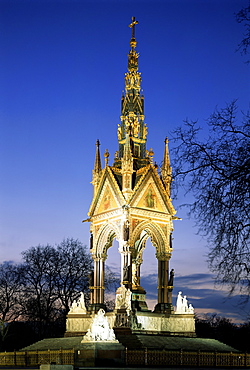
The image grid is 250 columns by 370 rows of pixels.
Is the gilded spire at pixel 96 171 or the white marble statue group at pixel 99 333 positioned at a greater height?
the gilded spire at pixel 96 171

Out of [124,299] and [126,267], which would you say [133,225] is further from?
[124,299]

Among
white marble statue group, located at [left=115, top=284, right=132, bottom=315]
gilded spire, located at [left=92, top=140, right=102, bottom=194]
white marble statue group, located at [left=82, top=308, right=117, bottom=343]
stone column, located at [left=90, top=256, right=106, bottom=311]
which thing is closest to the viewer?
white marble statue group, located at [left=82, top=308, right=117, bottom=343]

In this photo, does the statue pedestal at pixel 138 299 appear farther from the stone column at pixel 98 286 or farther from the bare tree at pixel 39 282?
the bare tree at pixel 39 282

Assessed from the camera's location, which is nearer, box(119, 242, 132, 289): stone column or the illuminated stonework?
box(119, 242, 132, 289): stone column

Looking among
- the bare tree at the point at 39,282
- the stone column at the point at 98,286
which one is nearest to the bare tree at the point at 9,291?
the bare tree at the point at 39,282

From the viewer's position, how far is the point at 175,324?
1352 inches

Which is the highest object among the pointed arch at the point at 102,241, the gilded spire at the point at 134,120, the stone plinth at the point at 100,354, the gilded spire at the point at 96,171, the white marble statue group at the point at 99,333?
the gilded spire at the point at 134,120

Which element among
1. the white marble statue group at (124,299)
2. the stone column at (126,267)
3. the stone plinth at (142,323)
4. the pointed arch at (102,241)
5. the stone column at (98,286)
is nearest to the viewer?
the stone plinth at (142,323)

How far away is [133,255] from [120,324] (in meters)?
4.52

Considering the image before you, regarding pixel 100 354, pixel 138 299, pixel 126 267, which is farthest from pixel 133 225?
pixel 100 354

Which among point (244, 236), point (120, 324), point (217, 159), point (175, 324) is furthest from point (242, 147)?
point (175, 324)

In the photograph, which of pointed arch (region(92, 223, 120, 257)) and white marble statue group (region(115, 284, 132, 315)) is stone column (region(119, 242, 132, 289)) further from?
pointed arch (region(92, 223, 120, 257))

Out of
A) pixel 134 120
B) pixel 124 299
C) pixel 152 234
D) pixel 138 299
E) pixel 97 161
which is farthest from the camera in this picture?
pixel 97 161

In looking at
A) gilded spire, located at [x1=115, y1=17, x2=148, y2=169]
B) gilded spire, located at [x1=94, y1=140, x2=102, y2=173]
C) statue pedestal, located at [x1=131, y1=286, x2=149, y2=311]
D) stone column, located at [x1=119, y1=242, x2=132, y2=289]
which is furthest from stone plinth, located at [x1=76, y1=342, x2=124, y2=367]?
gilded spire, located at [x1=94, y1=140, x2=102, y2=173]
